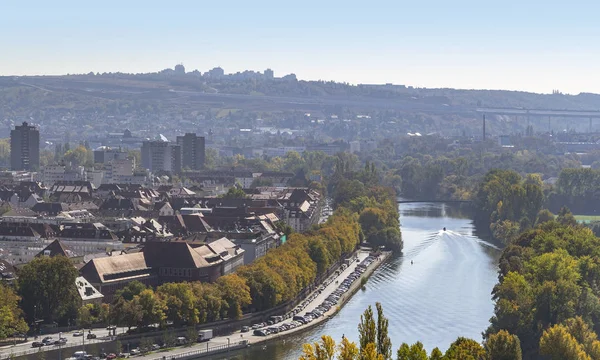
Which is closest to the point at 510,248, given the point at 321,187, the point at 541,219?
the point at 541,219

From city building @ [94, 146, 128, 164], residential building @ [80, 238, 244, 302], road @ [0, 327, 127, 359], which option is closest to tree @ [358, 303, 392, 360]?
road @ [0, 327, 127, 359]

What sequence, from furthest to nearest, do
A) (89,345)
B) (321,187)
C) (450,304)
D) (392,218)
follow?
1. (321,187)
2. (392,218)
3. (450,304)
4. (89,345)

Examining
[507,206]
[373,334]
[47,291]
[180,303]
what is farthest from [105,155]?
[373,334]

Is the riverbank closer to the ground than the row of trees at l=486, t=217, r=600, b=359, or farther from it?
closer to the ground

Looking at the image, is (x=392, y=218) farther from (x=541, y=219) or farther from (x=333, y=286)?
(x=333, y=286)

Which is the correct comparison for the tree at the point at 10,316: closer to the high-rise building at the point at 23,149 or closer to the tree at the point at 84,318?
the tree at the point at 84,318

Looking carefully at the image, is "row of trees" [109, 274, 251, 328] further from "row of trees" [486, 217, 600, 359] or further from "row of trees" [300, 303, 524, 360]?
"row of trees" [300, 303, 524, 360]
